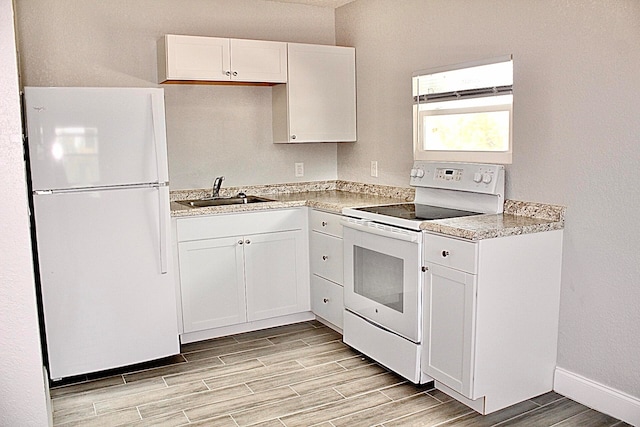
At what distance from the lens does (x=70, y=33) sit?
3.70 metres

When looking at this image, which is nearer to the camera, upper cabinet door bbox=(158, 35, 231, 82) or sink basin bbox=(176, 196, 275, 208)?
upper cabinet door bbox=(158, 35, 231, 82)

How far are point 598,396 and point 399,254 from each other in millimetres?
1172

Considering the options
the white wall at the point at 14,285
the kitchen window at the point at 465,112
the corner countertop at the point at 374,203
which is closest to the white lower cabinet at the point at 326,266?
the corner countertop at the point at 374,203

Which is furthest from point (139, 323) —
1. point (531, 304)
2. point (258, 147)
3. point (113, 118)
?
point (531, 304)

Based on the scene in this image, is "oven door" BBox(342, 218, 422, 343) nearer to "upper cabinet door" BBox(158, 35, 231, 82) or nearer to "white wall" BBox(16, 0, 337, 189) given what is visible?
"white wall" BBox(16, 0, 337, 189)

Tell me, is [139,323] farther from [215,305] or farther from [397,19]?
[397,19]

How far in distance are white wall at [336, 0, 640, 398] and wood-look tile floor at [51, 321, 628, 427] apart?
1.33 feet

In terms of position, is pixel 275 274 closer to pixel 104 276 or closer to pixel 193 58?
pixel 104 276

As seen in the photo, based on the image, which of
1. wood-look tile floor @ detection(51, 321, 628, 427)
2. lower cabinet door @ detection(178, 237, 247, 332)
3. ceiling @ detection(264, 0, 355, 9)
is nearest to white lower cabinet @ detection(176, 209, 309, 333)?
lower cabinet door @ detection(178, 237, 247, 332)

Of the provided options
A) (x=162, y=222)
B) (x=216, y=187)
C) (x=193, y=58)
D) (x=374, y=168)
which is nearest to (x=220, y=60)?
(x=193, y=58)

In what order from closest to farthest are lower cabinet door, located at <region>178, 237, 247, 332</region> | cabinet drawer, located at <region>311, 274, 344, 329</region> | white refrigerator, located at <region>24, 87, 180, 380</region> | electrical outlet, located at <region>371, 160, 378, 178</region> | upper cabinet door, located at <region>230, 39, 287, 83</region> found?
white refrigerator, located at <region>24, 87, 180, 380</region> < lower cabinet door, located at <region>178, 237, 247, 332</region> < cabinet drawer, located at <region>311, 274, 344, 329</region> < upper cabinet door, located at <region>230, 39, 287, 83</region> < electrical outlet, located at <region>371, 160, 378, 178</region>

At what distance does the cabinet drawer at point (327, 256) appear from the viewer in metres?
3.73

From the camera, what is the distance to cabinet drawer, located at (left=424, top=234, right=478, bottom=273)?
2.61 meters

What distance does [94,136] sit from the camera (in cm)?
310
